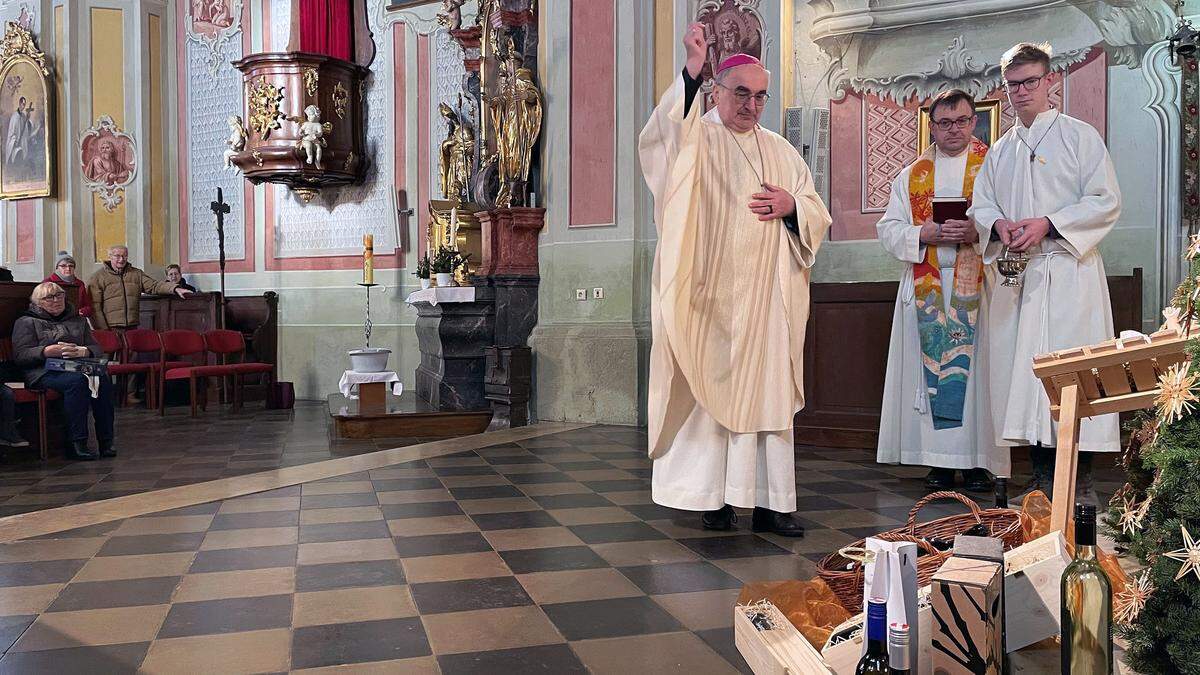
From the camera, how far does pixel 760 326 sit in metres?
4.00

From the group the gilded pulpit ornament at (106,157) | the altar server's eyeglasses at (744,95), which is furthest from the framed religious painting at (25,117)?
the altar server's eyeglasses at (744,95)

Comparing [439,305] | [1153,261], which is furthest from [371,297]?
[1153,261]

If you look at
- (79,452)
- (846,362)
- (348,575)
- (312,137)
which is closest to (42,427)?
(79,452)

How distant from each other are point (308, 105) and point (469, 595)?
9.78m

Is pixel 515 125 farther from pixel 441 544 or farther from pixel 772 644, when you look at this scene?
pixel 772 644

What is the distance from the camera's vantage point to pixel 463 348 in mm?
8906

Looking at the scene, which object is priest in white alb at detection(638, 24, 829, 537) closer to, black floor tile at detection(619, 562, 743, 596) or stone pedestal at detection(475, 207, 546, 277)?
black floor tile at detection(619, 562, 743, 596)

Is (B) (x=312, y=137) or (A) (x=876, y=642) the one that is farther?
(B) (x=312, y=137)

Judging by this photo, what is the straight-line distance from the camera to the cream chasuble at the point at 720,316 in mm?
A: 3920

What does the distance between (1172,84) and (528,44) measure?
5.24m

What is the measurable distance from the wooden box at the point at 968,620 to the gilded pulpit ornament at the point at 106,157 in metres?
13.9

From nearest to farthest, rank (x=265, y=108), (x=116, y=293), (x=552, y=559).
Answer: (x=552, y=559) < (x=265, y=108) < (x=116, y=293)

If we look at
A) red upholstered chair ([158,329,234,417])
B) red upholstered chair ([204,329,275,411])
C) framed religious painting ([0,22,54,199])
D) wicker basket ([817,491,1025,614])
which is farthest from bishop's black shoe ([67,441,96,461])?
framed religious painting ([0,22,54,199])

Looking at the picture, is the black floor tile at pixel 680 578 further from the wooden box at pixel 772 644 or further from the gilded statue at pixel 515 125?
the gilded statue at pixel 515 125
